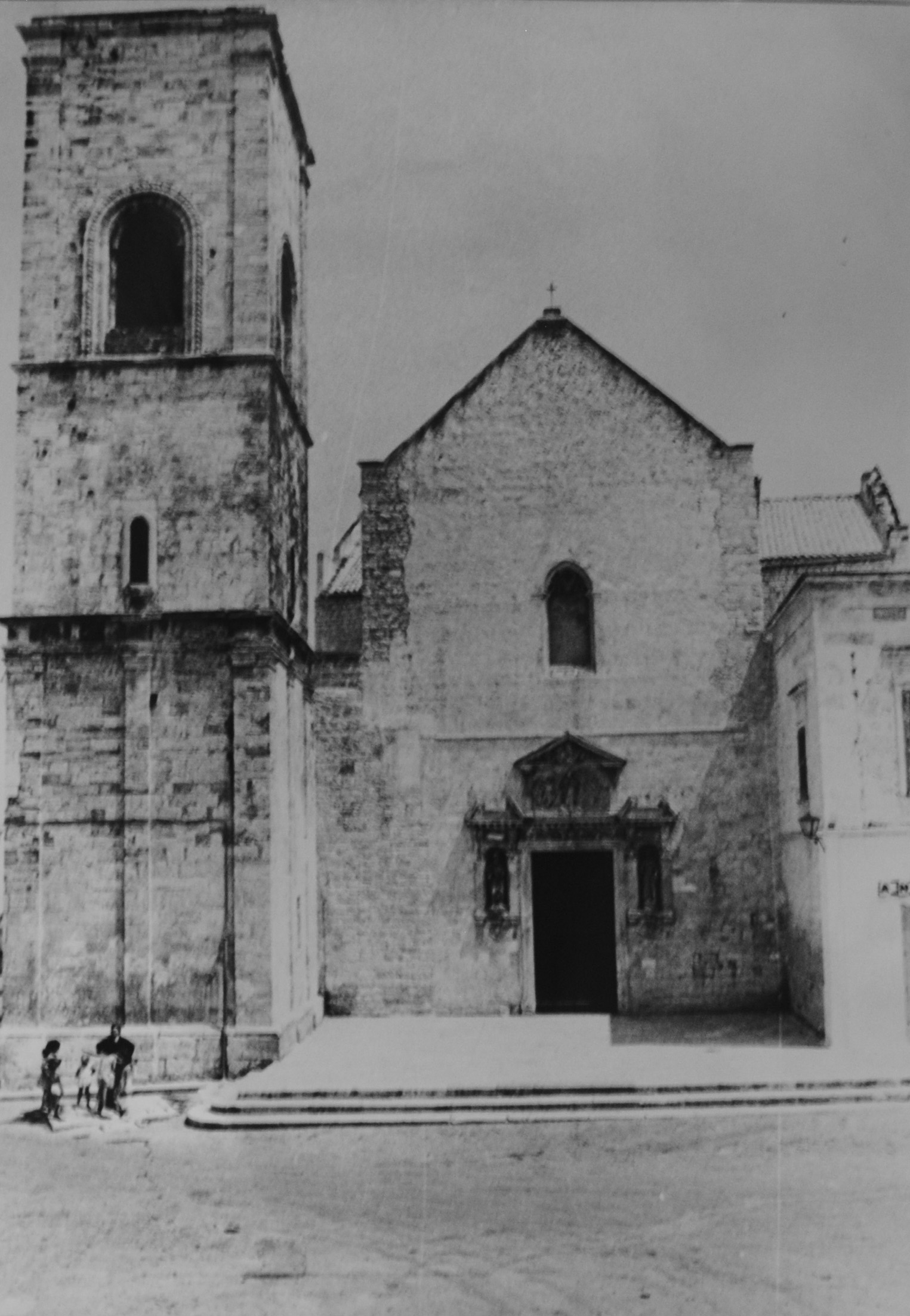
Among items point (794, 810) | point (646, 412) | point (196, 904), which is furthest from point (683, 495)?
point (196, 904)

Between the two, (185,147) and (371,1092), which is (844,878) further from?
(185,147)

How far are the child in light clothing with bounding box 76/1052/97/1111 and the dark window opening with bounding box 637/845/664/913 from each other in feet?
29.0

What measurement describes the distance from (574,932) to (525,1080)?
5121 millimetres

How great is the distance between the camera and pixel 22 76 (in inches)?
655

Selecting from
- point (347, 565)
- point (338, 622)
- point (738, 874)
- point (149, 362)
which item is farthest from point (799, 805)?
point (347, 565)

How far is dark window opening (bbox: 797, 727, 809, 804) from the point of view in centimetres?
1864

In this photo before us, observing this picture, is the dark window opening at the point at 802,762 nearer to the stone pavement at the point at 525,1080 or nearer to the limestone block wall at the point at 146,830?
the stone pavement at the point at 525,1080

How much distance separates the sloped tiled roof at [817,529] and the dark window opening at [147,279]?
13312mm

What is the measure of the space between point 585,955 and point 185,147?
Answer: 1370cm

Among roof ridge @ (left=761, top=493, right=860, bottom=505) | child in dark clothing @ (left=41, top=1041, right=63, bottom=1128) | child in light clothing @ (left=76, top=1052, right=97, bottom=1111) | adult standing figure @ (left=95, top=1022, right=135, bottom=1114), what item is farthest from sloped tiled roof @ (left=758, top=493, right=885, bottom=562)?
child in dark clothing @ (left=41, top=1041, right=63, bottom=1128)

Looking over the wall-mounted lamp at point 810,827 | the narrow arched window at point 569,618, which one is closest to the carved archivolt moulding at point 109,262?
the narrow arched window at point 569,618

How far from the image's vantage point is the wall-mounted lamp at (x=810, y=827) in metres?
17.5

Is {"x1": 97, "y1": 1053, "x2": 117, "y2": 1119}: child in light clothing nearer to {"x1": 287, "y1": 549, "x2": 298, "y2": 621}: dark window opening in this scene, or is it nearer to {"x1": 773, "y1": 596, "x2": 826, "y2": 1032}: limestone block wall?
{"x1": 287, "y1": 549, "x2": 298, "y2": 621}: dark window opening

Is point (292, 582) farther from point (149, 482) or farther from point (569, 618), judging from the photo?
point (569, 618)
